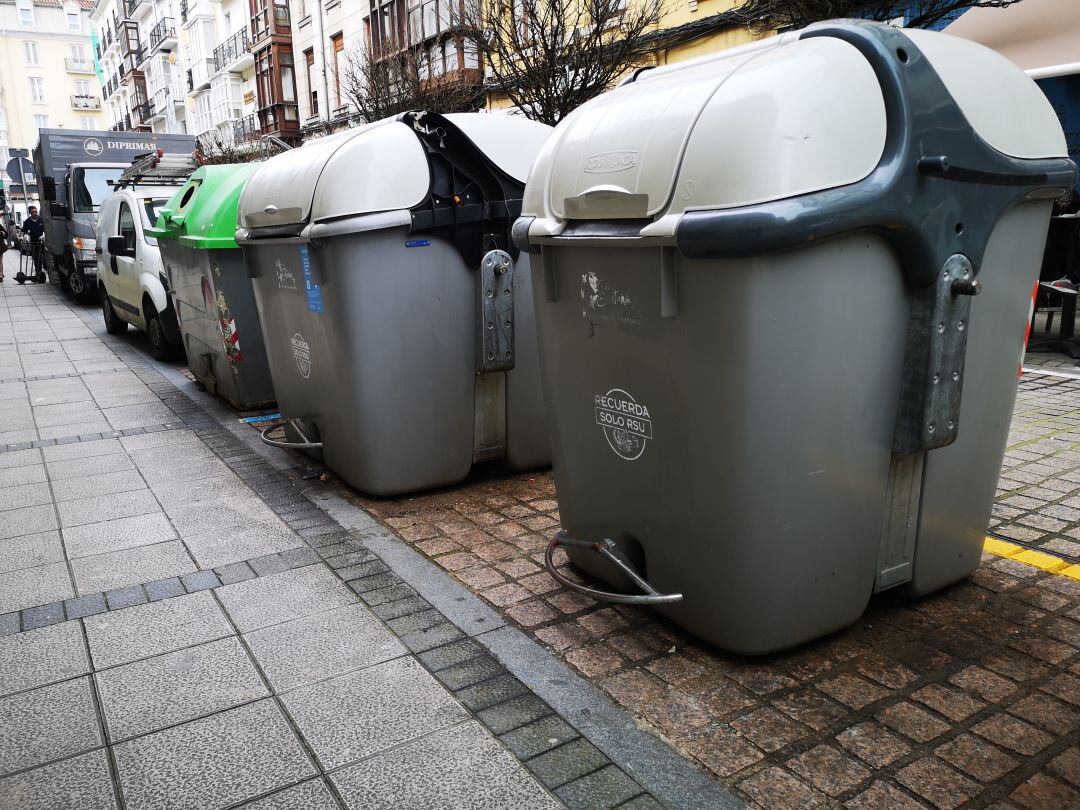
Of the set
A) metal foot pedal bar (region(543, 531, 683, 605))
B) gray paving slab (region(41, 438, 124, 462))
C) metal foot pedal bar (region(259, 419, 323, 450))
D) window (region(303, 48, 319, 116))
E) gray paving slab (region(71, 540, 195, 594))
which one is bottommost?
gray paving slab (region(41, 438, 124, 462))

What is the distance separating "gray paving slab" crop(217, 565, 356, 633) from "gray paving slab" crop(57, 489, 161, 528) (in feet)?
4.55

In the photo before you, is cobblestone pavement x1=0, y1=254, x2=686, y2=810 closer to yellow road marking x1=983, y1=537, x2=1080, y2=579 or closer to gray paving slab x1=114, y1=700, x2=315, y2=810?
gray paving slab x1=114, y1=700, x2=315, y2=810

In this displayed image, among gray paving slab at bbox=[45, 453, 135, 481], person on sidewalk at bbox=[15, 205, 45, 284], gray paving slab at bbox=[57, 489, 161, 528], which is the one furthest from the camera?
person on sidewalk at bbox=[15, 205, 45, 284]

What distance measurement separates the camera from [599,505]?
10.6ft

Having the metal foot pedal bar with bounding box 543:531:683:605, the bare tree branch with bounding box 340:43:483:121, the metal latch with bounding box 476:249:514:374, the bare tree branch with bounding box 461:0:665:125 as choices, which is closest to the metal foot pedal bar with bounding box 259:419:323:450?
the metal latch with bounding box 476:249:514:374

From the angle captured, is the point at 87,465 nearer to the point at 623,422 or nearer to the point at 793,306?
the point at 623,422

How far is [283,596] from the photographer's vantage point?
358cm

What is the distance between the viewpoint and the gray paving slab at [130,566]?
3.79 metres

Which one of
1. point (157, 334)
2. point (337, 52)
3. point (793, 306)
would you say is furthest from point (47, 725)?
point (337, 52)

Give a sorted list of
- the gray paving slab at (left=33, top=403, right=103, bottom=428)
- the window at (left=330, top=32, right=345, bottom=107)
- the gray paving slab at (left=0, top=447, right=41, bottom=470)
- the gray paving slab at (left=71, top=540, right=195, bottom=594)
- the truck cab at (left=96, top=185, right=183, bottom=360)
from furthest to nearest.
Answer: the window at (left=330, top=32, right=345, bottom=107) < the truck cab at (left=96, top=185, right=183, bottom=360) < the gray paving slab at (left=33, top=403, right=103, bottom=428) < the gray paving slab at (left=0, top=447, right=41, bottom=470) < the gray paving slab at (left=71, top=540, right=195, bottom=594)

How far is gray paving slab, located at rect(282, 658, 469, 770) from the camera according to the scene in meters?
2.55

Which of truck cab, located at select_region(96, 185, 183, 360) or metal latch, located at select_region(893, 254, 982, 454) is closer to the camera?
metal latch, located at select_region(893, 254, 982, 454)

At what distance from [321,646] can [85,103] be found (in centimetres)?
9147

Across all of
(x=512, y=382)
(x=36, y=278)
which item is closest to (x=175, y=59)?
(x=36, y=278)
